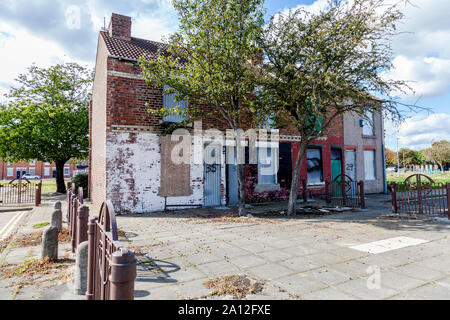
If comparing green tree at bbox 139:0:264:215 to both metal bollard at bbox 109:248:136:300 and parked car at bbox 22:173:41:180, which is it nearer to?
metal bollard at bbox 109:248:136:300

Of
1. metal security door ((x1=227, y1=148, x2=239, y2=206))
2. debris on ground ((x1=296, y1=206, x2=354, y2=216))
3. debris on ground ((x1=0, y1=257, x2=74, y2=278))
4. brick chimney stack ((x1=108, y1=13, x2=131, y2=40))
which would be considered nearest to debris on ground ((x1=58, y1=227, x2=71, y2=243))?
debris on ground ((x1=0, y1=257, x2=74, y2=278))

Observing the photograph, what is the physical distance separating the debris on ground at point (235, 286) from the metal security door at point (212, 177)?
344 inches

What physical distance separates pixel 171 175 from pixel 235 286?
8658 mm

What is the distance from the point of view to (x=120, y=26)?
1388cm

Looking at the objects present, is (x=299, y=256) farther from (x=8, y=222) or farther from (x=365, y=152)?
(x=365, y=152)

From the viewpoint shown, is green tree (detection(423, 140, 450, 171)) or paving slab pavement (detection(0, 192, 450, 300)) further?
green tree (detection(423, 140, 450, 171))

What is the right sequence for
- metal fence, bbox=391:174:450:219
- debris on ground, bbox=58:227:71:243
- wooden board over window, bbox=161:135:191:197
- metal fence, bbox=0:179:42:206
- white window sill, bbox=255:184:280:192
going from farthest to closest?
metal fence, bbox=0:179:42:206 < white window sill, bbox=255:184:280:192 < wooden board over window, bbox=161:135:191:197 < metal fence, bbox=391:174:450:219 < debris on ground, bbox=58:227:71:243

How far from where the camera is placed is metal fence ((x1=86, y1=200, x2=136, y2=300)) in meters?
2.30

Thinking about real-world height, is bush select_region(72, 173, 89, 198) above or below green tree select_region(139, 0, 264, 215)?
below

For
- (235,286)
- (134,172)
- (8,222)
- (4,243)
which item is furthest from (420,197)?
(8,222)
